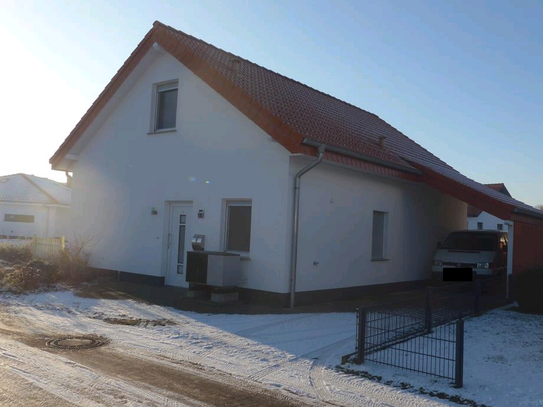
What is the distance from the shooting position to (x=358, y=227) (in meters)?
13.8

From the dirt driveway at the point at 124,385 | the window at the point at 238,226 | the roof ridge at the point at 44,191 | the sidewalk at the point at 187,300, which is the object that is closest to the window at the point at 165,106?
the window at the point at 238,226

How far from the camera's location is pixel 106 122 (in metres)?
15.8

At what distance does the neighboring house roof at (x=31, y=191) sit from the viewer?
40.3m

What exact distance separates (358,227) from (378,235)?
1.56 m

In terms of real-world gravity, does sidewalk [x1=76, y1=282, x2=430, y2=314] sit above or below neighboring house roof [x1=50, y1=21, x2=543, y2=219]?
below

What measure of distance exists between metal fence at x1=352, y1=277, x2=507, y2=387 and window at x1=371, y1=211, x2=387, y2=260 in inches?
191

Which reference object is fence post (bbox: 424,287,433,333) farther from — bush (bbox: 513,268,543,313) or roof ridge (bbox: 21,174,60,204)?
roof ridge (bbox: 21,174,60,204)

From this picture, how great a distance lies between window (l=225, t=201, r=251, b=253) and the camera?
487 inches

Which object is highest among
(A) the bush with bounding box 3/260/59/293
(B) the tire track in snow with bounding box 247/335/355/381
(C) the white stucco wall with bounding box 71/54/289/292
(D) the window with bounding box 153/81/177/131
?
(D) the window with bounding box 153/81/177/131

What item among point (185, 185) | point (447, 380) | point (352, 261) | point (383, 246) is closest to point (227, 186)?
point (185, 185)

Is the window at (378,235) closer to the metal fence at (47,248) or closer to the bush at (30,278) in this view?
the bush at (30,278)

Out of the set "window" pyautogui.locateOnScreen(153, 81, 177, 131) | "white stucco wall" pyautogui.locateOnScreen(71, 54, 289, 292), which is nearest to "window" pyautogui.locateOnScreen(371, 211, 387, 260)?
"white stucco wall" pyautogui.locateOnScreen(71, 54, 289, 292)

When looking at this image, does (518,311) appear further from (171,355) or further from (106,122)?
(106,122)

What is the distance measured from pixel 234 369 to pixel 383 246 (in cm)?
914
